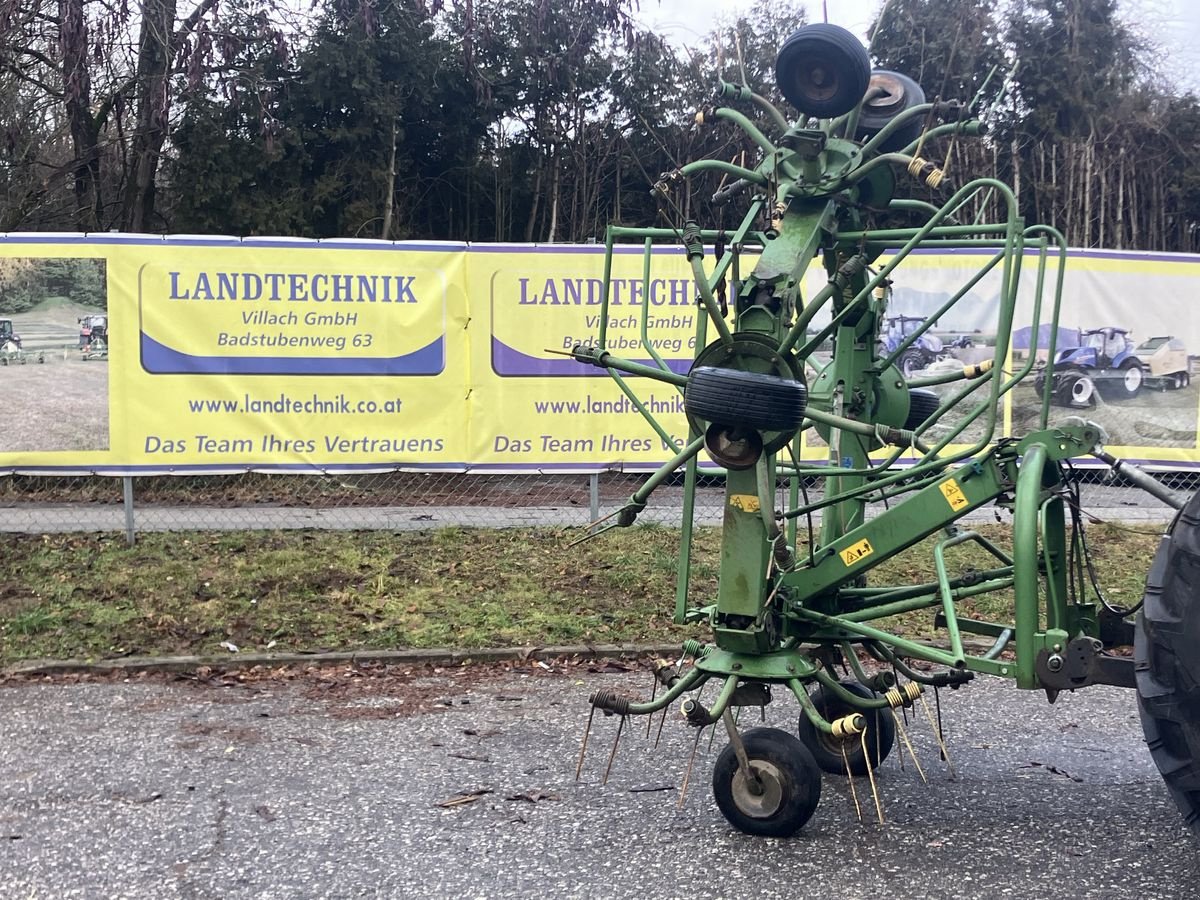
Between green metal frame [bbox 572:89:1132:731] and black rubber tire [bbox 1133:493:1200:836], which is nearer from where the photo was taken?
black rubber tire [bbox 1133:493:1200:836]

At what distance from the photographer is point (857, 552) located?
4.16 metres

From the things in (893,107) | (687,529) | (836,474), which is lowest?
(687,529)

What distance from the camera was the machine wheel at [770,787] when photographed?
150 inches

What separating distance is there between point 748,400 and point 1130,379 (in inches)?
287

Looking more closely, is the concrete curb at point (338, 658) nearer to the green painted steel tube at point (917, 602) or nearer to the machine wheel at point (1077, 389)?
the green painted steel tube at point (917, 602)

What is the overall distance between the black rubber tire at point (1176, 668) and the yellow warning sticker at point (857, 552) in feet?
3.47

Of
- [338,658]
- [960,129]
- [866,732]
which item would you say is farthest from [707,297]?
[338,658]

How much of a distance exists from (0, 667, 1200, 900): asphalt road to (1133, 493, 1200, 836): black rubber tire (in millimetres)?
596

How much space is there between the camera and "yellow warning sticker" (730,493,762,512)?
4.01m

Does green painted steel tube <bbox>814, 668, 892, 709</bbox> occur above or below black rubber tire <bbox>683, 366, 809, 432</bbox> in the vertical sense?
below

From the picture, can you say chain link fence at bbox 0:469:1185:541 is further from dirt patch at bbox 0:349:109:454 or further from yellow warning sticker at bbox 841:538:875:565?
yellow warning sticker at bbox 841:538:875:565

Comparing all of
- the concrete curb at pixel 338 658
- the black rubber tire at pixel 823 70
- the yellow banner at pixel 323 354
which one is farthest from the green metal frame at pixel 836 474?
the yellow banner at pixel 323 354

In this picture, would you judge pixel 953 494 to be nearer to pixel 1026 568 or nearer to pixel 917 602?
pixel 1026 568

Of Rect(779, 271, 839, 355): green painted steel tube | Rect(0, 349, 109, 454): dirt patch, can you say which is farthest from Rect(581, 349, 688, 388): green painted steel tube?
Rect(0, 349, 109, 454): dirt patch
